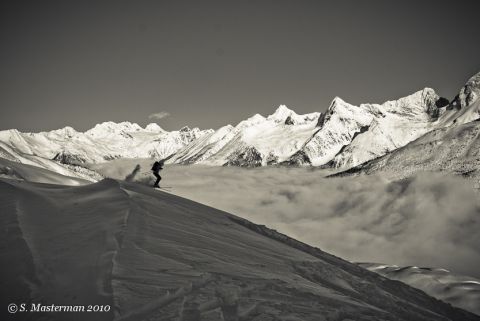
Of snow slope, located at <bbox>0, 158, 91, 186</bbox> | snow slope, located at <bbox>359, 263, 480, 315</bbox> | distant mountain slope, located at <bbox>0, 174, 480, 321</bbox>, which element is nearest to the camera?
distant mountain slope, located at <bbox>0, 174, 480, 321</bbox>

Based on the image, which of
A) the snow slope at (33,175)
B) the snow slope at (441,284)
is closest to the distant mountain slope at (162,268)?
the snow slope at (33,175)

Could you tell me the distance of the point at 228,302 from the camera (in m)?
12.8

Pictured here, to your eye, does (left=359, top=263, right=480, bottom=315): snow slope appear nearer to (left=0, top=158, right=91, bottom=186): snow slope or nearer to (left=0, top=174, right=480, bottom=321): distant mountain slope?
(left=0, top=158, right=91, bottom=186): snow slope

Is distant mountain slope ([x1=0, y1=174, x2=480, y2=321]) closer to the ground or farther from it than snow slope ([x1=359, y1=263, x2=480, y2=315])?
closer to the ground

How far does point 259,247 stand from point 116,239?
7.37 m

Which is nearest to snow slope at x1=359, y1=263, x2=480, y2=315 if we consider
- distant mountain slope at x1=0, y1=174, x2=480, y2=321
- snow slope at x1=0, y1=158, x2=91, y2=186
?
snow slope at x1=0, y1=158, x2=91, y2=186

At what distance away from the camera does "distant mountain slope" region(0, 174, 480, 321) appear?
1177cm

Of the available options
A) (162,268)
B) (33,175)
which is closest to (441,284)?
(33,175)

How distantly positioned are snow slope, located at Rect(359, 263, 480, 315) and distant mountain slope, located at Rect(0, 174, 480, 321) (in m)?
131

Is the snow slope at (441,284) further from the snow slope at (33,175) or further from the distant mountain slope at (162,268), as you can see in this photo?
the distant mountain slope at (162,268)

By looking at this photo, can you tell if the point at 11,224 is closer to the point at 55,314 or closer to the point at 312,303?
the point at 55,314

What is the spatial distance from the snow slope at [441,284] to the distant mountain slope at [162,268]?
131 m

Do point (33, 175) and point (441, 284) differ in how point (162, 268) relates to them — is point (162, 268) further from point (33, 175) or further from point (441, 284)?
point (441, 284)

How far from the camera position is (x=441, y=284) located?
176 meters
